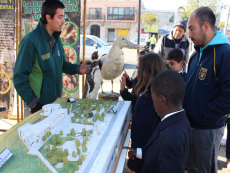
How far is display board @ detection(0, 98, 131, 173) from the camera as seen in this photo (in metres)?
0.93

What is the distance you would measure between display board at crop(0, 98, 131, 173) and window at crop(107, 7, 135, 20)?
26.7 meters

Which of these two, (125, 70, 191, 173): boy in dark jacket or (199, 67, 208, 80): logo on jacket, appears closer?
(125, 70, 191, 173): boy in dark jacket

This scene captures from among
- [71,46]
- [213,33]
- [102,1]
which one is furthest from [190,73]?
[102,1]

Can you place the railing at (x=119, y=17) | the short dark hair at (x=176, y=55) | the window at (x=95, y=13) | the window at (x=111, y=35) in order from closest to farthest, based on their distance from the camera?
1. the short dark hair at (x=176, y=55)
2. the railing at (x=119, y=17)
3. the window at (x=95, y=13)
4. the window at (x=111, y=35)

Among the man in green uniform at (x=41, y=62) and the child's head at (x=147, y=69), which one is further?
the man in green uniform at (x=41, y=62)

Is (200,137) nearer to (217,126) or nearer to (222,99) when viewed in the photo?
(217,126)

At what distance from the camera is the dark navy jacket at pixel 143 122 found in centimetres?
147

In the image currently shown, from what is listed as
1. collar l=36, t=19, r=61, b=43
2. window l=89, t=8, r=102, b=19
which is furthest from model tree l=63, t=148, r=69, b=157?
window l=89, t=8, r=102, b=19

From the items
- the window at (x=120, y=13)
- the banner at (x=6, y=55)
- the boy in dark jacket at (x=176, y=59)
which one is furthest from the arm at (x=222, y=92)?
the window at (x=120, y=13)

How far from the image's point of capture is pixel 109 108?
5.49 ft

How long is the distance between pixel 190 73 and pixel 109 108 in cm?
80

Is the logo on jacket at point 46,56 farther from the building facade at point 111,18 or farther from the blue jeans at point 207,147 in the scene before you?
the building facade at point 111,18

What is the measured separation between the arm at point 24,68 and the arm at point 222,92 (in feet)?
5.17

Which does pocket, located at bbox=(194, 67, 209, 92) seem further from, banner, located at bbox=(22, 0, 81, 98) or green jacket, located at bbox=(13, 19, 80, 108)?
banner, located at bbox=(22, 0, 81, 98)
